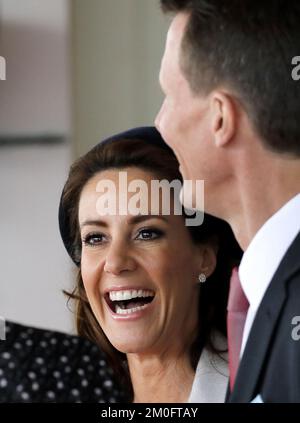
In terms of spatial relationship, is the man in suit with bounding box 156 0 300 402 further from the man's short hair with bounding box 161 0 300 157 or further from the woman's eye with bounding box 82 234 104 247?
the woman's eye with bounding box 82 234 104 247

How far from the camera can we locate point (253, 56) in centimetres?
58

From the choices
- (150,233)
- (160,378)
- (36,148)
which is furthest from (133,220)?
(36,148)

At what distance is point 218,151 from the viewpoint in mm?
595

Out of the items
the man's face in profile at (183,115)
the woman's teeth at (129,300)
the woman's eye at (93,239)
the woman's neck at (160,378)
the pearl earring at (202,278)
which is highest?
the man's face in profile at (183,115)

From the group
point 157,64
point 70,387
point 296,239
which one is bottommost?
point 70,387

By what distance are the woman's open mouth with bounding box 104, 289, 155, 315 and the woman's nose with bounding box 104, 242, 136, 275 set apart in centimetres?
2

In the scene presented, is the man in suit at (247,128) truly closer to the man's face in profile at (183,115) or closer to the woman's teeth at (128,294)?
the man's face in profile at (183,115)

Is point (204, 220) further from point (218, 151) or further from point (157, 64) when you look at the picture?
point (157, 64)

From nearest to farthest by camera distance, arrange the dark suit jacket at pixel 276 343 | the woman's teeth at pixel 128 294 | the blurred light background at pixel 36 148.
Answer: the dark suit jacket at pixel 276 343, the woman's teeth at pixel 128 294, the blurred light background at pixel 36 148

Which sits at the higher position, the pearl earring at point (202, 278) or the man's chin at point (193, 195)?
the man's chin at point (193, 195)

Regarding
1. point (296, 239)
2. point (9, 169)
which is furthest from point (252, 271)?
point (9, 169)

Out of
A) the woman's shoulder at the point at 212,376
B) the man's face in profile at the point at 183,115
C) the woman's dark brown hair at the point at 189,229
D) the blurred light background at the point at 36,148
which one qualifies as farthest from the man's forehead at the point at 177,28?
the blurred light background at the point at 36,148

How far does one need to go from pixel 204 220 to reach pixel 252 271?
0.49 feet

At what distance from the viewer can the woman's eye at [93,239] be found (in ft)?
2.30
